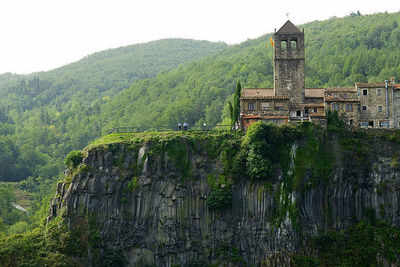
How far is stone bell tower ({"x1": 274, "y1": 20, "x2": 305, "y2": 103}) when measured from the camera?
81.3 m

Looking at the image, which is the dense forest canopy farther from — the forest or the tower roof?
the tower roof

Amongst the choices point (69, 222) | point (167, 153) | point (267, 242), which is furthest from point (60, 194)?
point (267, 242)

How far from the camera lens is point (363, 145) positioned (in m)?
73.8

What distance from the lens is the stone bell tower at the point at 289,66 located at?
8131 cm

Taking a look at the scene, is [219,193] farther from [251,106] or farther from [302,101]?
[302,101]

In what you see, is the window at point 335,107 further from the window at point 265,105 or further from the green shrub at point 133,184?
the green shrub at point 133,184

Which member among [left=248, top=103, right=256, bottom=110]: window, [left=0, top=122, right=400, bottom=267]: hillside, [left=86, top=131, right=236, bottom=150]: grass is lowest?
[left=0, top=122, right=400, bottom=267]: hillside

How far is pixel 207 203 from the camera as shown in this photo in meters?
71.8

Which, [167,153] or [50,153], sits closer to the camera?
[167,153]

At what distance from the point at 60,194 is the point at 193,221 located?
17.6 metres

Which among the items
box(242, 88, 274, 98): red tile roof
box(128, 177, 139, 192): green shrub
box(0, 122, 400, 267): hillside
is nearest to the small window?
box(242, 88, 274, 98): red tile roof

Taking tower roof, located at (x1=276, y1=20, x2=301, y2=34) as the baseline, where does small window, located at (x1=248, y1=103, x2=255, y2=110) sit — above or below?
below

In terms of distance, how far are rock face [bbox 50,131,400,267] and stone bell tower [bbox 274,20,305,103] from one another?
10.5 m

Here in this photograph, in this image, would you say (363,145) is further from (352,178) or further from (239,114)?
(239,114)
